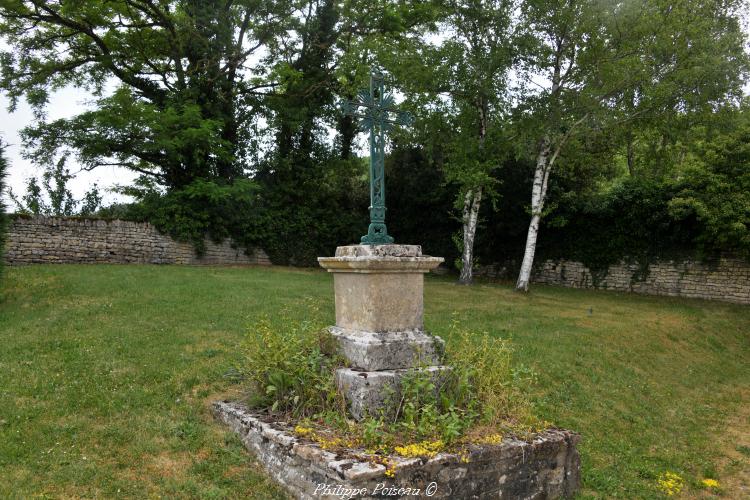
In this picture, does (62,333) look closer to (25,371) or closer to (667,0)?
(25,371)

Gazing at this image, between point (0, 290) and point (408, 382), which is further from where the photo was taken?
point (0, 290)

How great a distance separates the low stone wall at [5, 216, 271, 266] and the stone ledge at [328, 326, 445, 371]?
13.4 m

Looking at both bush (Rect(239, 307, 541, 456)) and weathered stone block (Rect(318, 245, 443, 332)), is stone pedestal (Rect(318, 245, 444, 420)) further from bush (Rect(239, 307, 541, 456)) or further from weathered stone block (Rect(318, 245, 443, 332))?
bush (Rect(239, 307, 541, 456))

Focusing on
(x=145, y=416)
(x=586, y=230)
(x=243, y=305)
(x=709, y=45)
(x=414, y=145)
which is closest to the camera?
(x=145, y=416)

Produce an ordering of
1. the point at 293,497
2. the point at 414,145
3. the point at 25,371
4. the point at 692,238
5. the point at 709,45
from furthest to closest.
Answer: the point at 414,145
the point at 692,238
the point at 709,45
the point at 25,371
the point at 293,497

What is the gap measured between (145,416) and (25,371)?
1.85 m

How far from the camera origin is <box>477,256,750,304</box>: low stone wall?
15.5m

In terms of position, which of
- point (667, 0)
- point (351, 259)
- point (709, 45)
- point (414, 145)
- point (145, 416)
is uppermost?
point (667, 0)

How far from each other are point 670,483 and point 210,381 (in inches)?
193

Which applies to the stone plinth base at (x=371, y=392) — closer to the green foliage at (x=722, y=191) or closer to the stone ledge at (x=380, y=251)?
the stone ledge at (x=380, y=251)

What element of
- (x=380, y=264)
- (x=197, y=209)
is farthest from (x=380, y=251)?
(x=197, y=209)

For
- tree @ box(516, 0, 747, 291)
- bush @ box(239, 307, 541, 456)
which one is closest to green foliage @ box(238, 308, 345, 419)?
bush @ box(239, 307, 541, 456)

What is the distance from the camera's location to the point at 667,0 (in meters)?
13.7

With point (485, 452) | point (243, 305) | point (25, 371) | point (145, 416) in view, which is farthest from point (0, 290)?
point (485, 452)
